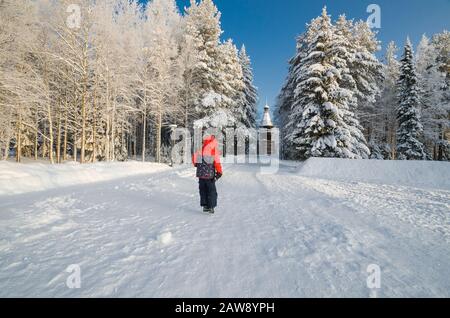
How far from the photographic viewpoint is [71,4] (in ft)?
51.6

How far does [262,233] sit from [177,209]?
257 centimetres

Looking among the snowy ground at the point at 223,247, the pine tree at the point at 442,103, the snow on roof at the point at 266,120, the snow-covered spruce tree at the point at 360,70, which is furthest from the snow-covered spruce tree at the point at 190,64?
the snow on roof at the point at 266,120

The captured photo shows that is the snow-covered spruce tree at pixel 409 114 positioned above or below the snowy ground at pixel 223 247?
above

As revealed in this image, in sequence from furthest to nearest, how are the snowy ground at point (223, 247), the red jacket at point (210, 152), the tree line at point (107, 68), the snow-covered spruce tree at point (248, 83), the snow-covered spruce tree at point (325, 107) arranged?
the snow-covered spruce tree at point (248, 83) → the snow-covered spruce tree at point (325, 107) → the tree line at point (107, 68) → the red jacket at point (210, 152) → the snowy ground at point (223, 247)

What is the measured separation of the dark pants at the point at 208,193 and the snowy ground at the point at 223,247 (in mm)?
344

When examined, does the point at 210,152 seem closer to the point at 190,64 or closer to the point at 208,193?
the point at 208,193

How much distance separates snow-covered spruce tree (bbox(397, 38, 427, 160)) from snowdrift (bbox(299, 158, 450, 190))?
44.5 feet

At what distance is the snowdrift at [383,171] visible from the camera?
1169 centimetres

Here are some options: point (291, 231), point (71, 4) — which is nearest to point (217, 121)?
point (71, 4)

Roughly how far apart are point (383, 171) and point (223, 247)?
1348 centimetres

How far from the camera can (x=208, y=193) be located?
5637 millimetres

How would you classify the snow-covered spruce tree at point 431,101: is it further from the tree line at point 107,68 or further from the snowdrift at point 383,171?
the tree line at point 107,68

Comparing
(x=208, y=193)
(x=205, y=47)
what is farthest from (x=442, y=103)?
(x=208, y=193)
